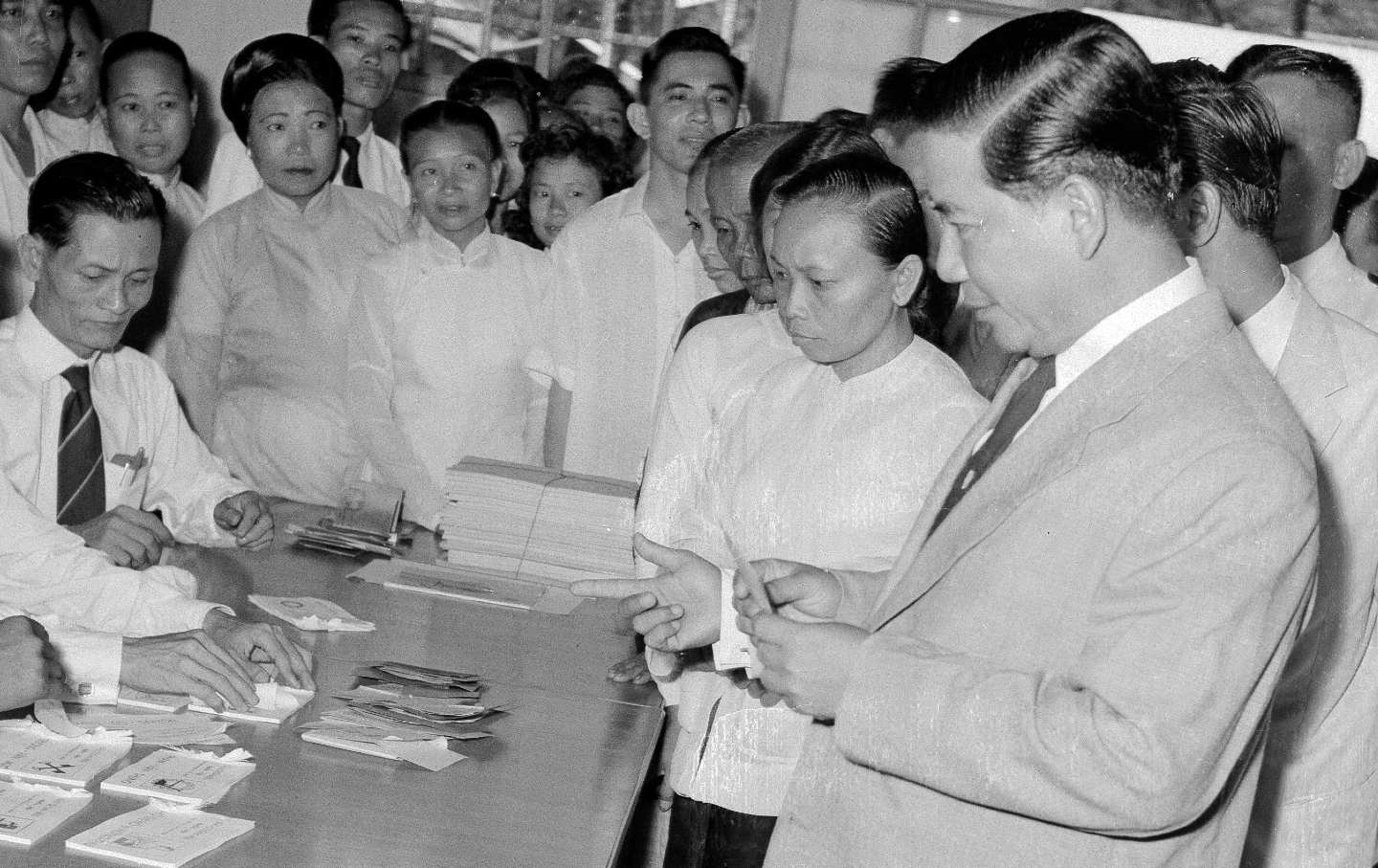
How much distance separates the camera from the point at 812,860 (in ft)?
4.40

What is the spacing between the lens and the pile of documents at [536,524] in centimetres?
294

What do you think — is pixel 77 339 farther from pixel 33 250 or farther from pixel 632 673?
pixel 632 673

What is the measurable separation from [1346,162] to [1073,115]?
1466mm

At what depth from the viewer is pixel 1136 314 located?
3.83 ft

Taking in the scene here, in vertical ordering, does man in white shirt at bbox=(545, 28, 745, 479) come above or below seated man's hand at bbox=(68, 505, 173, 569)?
above

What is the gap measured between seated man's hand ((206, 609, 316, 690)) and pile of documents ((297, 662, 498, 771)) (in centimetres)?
7

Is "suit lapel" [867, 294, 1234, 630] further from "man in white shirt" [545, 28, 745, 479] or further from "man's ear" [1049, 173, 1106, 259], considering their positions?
"man in white shirt" [545, 28, 745, 479]

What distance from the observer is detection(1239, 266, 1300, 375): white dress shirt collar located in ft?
6.08

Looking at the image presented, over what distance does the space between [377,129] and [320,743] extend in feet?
15.8

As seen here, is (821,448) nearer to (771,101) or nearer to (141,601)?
(141,601)

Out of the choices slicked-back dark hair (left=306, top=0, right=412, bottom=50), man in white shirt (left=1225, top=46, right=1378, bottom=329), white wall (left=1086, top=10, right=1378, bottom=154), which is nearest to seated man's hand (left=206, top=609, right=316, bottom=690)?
man in white shirt (left=1225, top=46, right=1378, bottom=329)

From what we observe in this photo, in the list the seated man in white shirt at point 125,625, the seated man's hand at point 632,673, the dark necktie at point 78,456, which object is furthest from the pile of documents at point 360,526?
the seated man's hand at point 632,673

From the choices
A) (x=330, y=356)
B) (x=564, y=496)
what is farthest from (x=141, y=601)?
(x=330, y=356)

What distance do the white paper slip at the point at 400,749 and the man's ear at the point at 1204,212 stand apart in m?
1.08
